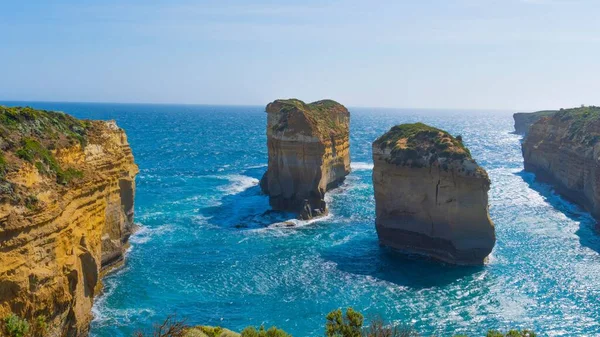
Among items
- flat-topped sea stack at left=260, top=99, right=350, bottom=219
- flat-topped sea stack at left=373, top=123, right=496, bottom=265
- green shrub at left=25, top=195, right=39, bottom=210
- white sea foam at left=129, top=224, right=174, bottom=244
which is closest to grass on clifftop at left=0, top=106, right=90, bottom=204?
green shrub at left=25, top=195, right=39, bottom=210

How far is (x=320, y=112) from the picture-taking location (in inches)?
3029

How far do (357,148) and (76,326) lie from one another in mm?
106010

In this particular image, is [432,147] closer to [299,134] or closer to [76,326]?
[299,134]

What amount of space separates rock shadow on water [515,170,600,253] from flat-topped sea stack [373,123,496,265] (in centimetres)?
1388

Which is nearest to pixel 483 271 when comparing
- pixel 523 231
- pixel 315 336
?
pixel 523 231

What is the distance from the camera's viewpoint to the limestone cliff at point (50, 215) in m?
22.3

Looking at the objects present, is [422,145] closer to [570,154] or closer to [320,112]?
[320,112]

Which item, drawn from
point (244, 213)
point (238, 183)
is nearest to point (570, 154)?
point (244, 213)

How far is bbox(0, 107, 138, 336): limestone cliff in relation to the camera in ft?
73.2

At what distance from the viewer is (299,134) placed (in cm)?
6034

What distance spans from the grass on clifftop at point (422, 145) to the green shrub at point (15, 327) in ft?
111

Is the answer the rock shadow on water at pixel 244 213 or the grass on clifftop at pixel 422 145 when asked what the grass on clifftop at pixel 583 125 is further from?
the rock shadow on water at pixel 244 213

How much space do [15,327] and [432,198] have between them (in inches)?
1338

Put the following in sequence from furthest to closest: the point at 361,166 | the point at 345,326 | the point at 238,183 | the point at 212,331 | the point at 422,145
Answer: the point at 361,166 → the point at 238,183 → the point at 422,145 → the point at 212,331 → the point at 345,326
